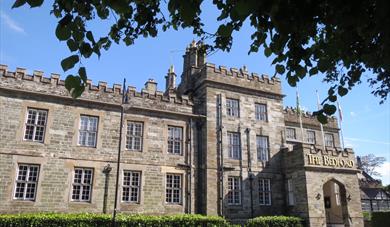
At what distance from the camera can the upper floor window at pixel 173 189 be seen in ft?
70.1

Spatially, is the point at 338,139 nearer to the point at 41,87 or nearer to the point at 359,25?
the point at 41,87

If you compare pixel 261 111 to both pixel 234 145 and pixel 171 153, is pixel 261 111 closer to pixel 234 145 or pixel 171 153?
pixel 234 145

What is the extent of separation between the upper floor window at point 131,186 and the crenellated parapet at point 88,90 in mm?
4488

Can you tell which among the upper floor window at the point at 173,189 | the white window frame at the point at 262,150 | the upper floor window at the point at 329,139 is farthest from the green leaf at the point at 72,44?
the upper floor window at the point at 329,139

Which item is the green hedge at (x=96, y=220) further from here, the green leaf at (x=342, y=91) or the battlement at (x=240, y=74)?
the green leaf at (x=342, y=91)

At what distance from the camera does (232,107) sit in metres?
24.5

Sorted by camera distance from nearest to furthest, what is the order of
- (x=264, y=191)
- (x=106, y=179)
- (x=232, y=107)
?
(x=106, y=179), (x=264, y=191), (x=232, y=107)

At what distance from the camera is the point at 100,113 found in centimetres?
2073

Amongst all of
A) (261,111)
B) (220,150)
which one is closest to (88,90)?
(220,150)

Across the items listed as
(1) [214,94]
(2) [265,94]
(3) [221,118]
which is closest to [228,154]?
(3) [221,118]

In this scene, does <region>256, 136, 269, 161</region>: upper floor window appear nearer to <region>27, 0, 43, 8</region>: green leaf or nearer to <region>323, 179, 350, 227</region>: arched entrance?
<region>323, 179, 350, 227</region>: arched entrance

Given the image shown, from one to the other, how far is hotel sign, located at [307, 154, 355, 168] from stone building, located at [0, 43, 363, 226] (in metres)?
0.08

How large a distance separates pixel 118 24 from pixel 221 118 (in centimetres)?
1819

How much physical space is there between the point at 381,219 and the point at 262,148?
9.17m
